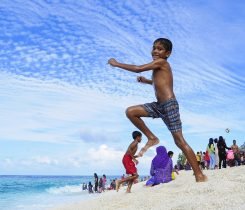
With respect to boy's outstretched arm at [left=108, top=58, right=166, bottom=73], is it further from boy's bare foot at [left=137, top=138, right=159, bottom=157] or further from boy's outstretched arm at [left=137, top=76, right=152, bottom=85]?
boy's bare foot at [left=137, top=138, right=159, bottom=157]

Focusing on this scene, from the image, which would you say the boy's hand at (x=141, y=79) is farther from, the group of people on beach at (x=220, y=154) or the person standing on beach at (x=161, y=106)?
the group of people on beach at (x=220, y=154)

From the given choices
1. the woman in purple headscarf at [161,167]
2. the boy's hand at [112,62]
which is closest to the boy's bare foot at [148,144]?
the boy's hand at [112,62]

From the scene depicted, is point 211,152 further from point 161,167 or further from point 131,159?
point 131,159

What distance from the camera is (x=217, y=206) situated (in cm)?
527

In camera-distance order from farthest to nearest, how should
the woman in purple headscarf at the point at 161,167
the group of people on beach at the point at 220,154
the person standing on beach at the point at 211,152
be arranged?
the person standing on beach at the point at 211,152
the group of people on beach at the point at 220,154
the woman in purple headscarf at the point at 161,167

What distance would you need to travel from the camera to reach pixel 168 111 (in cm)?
701

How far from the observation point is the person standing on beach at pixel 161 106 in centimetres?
701

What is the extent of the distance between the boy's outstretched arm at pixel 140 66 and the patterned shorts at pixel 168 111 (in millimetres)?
573

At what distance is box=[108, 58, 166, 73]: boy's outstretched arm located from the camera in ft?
21.9

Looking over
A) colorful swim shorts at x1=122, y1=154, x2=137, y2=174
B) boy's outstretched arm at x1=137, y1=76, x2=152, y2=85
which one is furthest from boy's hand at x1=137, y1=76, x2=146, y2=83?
colorful swim shorts at x1=122, y1=154, x2=137, y2=174

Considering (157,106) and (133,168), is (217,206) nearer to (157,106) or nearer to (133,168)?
(157,106)

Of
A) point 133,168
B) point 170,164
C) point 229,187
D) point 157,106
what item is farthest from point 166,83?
point 170,164

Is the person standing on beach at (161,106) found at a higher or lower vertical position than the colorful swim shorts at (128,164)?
higher

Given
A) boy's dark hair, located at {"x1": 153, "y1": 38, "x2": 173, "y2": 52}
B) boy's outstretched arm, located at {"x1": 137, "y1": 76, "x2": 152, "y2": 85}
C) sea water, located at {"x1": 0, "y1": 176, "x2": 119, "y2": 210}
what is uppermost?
boy's dark hair, located at {"x1": 153, "y1": 38, "x2": 173, "y2": 52}
